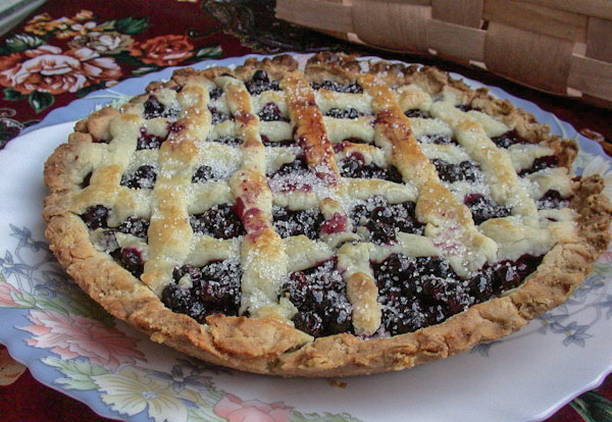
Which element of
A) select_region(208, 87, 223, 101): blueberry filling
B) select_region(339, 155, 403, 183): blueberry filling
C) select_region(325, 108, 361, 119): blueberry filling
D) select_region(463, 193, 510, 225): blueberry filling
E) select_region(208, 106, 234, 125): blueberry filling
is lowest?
select_region(463, 193, 510, 225): blueberry filling

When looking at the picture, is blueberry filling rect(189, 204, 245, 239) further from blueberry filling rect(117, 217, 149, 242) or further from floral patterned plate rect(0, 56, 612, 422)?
floral patterned plate rect(0, 56, 612, 422)

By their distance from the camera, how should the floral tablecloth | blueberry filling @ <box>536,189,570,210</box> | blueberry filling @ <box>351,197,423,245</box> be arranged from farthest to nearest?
the floral tablecloth < blueberry filling @ <box>536,189,570,210</box> < blueberry filling @ <box>351,197,423,245</box>

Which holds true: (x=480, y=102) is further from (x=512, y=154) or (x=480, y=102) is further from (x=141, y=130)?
(x=141, y=130)

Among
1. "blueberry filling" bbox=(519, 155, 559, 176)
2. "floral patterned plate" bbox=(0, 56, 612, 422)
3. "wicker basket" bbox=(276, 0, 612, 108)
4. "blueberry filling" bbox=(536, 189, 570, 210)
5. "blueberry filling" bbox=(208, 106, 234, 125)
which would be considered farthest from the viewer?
"wicker basket" bbox=(276, 0, 612, 108)

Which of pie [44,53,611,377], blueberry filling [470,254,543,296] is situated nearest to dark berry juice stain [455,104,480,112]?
pie [44,53,611,377]

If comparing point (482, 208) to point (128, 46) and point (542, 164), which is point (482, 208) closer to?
point (542, 164)

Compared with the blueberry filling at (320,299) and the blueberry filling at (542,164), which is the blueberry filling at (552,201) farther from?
the blueberry filling at (320,299)

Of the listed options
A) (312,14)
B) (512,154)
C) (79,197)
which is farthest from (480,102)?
(79,197)
